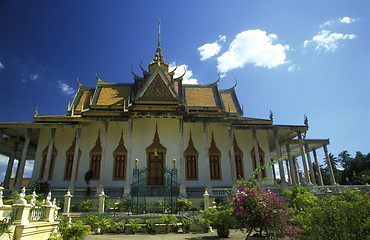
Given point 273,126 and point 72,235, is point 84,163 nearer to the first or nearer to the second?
point 72,235

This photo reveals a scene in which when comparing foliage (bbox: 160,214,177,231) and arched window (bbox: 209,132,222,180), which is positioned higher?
arched window (bbox: 209,132,222,180)

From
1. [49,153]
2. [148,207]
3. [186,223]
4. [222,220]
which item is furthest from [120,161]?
A: [222,220]

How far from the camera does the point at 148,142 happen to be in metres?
16.5

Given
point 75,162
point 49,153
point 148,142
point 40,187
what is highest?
point 148,142

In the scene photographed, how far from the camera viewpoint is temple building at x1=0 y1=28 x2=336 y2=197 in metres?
15.0

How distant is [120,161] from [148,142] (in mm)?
2118

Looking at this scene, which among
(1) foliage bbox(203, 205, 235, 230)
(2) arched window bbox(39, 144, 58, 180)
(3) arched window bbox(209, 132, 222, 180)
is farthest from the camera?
(3) arched window bbox(209, 132, 222, 180)

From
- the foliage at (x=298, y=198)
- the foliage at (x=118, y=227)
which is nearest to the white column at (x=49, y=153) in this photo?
the foliage at (x=118, y=227)

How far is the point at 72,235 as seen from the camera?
699 cm

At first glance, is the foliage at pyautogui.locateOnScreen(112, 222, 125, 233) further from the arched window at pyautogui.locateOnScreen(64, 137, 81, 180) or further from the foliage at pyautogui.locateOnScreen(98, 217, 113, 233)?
the arched window at pyautogui.locateOnScreen(64, 137, 81, 180)

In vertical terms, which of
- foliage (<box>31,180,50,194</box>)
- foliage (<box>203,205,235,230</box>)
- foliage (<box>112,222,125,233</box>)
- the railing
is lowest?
foliage (<box>112,222,125,233</box>)

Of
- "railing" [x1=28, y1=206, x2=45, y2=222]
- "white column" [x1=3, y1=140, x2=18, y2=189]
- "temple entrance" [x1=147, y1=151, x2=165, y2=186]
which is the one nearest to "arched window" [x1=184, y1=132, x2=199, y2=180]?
"temple entrance" [x1=147, y1=151, x2=165, y2=186]

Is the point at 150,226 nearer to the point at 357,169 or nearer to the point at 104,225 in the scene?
the point at 104,225

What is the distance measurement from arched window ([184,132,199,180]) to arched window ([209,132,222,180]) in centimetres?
102
